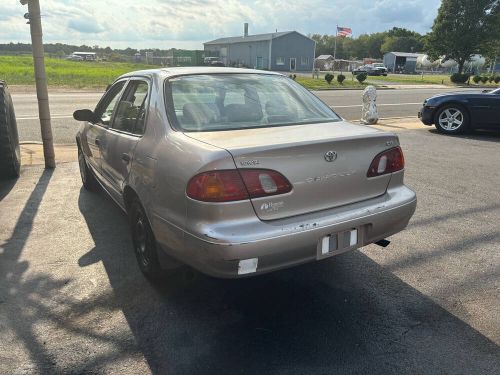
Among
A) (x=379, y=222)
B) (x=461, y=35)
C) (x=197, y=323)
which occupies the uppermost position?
(x=461, y=35)

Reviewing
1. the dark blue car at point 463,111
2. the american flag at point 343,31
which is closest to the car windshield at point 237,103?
the dark blue car at point 463,111

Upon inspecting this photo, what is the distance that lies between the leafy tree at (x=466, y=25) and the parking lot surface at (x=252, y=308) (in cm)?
5520

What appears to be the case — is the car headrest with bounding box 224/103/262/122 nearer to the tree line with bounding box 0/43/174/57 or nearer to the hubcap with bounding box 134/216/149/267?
the hubcap with bounding box 134/216/149/267

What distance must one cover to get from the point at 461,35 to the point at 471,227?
55557 millimetres

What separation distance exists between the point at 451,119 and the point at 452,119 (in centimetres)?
2

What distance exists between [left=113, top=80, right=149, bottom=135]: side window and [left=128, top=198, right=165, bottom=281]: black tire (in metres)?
0.61

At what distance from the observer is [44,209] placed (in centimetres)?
515

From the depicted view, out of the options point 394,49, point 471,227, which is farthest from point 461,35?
point 394,49

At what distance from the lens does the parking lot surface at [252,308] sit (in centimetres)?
261

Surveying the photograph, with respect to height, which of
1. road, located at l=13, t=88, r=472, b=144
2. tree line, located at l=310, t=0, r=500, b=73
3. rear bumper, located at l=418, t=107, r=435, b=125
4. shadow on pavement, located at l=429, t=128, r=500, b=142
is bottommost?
shadow on pavement, located at l=429, t=128, r=500, b=142

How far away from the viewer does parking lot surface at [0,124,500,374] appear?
261 centimetres

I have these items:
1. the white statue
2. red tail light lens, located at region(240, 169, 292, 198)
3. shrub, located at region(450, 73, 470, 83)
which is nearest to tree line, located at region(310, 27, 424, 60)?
shrub, located at region(450, 73, 470, 83)

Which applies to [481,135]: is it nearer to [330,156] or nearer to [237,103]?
[237,103]

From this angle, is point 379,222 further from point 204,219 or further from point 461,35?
point 461,35
